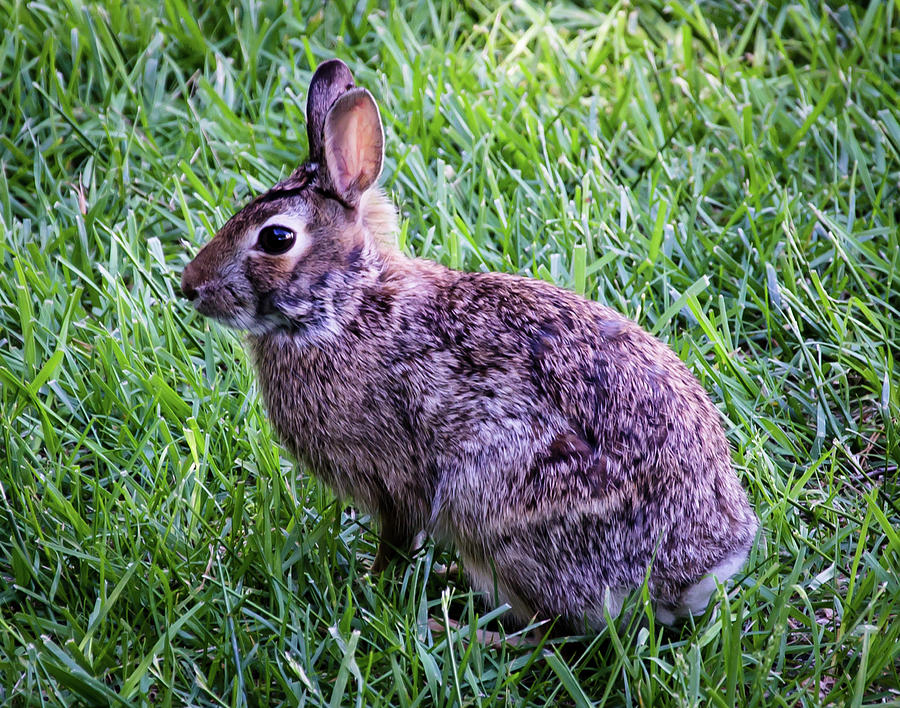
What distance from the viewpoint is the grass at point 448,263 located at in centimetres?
328

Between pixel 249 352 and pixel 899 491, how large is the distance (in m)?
2.28

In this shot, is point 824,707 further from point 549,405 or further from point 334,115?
point 334,115

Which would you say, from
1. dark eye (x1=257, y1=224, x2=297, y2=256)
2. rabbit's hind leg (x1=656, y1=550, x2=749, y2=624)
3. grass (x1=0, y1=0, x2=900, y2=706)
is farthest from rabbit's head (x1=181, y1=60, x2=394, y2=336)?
rabbit's hind leg (x1=656, y1=550, x2=749, y2=624)

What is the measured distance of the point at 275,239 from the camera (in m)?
3.50

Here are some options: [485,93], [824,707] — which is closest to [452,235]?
[485,93]

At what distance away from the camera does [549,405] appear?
334 cm

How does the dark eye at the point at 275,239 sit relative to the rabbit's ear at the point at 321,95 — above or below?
below

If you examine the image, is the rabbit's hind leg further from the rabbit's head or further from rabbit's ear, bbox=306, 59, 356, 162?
rabbit's ear, bbox=306, 59, 356, 162

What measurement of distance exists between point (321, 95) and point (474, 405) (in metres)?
1.14

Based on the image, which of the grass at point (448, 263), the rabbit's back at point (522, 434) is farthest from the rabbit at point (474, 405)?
the grass at point (448, 263)

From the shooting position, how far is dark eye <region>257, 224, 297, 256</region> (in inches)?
138

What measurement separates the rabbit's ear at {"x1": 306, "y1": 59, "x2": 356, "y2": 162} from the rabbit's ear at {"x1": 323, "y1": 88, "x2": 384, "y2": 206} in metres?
0.04

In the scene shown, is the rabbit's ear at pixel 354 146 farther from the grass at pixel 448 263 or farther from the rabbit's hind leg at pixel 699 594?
the rabbit's hind leg at pixel 699 594

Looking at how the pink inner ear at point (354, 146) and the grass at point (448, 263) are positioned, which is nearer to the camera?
the grass at point (448, 263)
